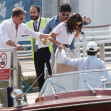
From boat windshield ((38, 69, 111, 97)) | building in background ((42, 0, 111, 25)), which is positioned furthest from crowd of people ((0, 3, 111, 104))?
building in background ((42, 0, 111, 25))

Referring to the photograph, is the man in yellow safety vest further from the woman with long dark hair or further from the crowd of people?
the woman with long dark hair

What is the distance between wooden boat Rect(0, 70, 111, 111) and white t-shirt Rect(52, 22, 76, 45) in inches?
81.9

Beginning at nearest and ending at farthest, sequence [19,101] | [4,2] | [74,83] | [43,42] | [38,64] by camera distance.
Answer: [19,101] < [74,83] < [43,42] < [38,64] < [4,2]

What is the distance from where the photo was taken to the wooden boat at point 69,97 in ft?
19.9

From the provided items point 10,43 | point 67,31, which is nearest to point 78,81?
point 10,43

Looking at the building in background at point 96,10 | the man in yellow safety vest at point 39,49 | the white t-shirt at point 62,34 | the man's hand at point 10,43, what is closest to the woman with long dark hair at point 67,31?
the white t-shirt at point 62,34

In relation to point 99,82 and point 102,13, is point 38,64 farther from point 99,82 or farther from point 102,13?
point 102,13

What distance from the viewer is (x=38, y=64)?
10.2 m

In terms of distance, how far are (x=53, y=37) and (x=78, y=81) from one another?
242cm

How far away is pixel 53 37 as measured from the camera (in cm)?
909

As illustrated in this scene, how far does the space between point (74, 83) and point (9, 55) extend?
199 centimetres

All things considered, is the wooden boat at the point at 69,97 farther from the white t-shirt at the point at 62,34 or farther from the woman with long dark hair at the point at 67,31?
the white t-shirt at the point at 62,34

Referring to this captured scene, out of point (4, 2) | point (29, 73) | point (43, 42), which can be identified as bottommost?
point (29, 73)

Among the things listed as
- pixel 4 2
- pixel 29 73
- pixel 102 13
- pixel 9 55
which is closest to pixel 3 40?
pixel 9 55
